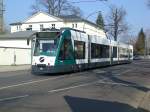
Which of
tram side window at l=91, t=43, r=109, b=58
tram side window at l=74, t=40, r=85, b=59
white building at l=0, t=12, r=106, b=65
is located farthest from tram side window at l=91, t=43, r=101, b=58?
white building at l=0, t=12, r=106, b=65

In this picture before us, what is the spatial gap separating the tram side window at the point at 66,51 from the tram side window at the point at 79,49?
4.48 feet

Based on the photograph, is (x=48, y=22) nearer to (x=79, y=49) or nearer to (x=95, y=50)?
(x=95, y=50)

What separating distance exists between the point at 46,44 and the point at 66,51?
1764 millimetres

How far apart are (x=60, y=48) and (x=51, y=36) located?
107cm

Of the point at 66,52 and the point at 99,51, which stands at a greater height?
the point at 99,51

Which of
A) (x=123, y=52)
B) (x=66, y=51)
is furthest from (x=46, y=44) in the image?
(x=123, y=52)

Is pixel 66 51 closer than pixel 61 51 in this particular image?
No

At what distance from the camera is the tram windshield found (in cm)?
2888

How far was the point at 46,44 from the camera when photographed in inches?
1149

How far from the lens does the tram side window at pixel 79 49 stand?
32.4 m

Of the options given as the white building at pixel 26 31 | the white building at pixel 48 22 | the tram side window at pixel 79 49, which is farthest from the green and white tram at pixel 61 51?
the white building at pixel 48 22

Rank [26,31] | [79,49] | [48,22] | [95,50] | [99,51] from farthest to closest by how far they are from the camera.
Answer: [48,22]
[26,31]
[99,51]
[95,50]
[79,49]

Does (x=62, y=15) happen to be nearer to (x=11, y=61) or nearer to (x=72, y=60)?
(x=11, y=61)

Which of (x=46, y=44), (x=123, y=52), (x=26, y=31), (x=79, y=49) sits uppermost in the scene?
(x=26, y=31)
